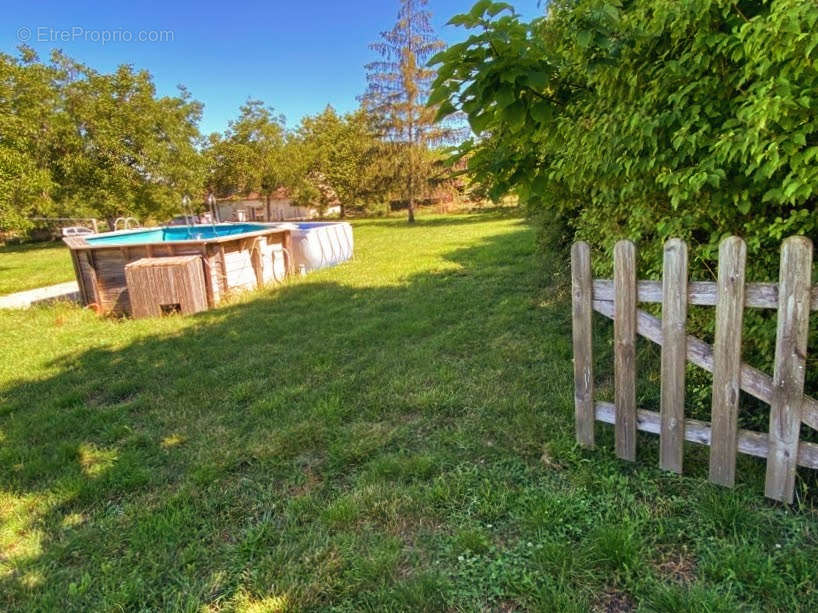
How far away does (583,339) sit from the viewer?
2.32 m

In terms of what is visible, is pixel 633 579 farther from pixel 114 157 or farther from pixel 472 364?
pixel 114 157

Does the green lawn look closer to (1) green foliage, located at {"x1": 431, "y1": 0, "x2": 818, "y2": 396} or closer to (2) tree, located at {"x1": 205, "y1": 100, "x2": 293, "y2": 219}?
(1) green foliage, located at {"x1": 431, "y1": 0, "x2": 818, "y2": 396}

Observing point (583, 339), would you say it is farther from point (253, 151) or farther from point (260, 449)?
point (253, 151)

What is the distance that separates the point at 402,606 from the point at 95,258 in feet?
Answer: 23.7

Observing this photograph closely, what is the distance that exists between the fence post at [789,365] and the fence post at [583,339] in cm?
72

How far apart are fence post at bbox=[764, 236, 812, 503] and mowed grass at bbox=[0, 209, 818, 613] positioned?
163mm

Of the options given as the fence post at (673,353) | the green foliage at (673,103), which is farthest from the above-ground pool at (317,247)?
the fence post at (673,353)

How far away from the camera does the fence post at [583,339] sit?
2.25m

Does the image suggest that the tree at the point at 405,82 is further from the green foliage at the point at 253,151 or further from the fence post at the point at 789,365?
the fence post at the point at 789,365

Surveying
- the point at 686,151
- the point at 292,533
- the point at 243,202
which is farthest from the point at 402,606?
the point at 243,202

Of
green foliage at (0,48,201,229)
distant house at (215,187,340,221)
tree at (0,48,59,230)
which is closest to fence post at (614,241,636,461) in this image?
tree at (0,48,59,230)

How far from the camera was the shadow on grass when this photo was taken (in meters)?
1.88

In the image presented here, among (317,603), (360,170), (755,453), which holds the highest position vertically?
(360,170)

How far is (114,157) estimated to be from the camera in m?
18.9
